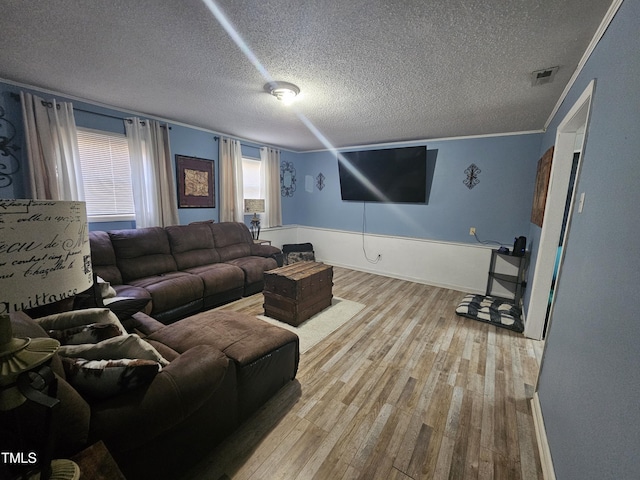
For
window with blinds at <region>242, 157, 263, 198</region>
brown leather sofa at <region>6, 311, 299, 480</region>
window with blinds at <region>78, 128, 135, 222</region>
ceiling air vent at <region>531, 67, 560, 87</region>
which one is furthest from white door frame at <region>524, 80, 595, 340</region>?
window with blinds at <region>78, 128, 135, 222</region>

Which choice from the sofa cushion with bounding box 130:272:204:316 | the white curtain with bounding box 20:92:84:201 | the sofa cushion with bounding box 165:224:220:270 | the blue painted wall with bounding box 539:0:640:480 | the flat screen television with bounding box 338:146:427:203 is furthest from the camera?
the flat screen television with bounding box 338:146:427:203

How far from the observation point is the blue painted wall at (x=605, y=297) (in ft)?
2.73

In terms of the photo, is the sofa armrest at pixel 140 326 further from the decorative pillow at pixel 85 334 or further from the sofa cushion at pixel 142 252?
the sofa cushion at pixel 142 252

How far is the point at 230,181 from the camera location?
439cm

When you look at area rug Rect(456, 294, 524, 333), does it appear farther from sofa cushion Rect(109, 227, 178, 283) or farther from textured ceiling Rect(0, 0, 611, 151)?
sofa cushion Rect(109, 227, 178, 283)

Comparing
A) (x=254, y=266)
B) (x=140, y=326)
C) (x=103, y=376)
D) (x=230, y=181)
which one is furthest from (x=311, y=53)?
(x=230, y=181)

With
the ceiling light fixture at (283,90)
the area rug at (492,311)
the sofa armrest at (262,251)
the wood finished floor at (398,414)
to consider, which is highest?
the ceiling light fixture at (283,90)

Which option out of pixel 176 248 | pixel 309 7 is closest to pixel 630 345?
pixel 309 7

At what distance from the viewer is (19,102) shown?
8.18ft

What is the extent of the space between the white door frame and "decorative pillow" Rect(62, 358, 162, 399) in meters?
3.20

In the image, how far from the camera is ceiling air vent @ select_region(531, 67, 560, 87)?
190 cm

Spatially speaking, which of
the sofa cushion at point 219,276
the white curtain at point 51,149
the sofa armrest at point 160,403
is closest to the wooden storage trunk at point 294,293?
the sofa cushion at point 219,276

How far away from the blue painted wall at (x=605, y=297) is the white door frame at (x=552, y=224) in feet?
2.98

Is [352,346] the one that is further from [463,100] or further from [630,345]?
[463,100]
